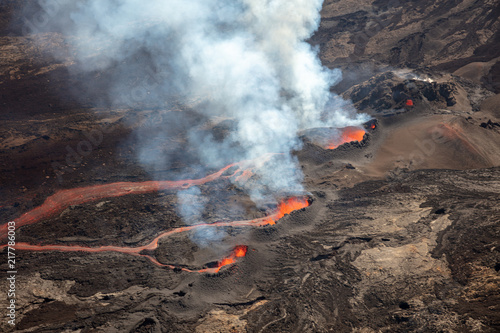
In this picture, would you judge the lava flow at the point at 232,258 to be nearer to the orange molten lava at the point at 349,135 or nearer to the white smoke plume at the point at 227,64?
the white smoke plume at the point at 227,64

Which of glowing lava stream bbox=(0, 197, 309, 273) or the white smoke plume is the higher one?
the white smoke plume

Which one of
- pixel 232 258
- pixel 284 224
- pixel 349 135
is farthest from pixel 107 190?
pixel 349 135

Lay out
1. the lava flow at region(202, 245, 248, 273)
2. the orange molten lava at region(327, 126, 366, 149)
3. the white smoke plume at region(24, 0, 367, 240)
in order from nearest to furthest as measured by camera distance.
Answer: the lava flow at region(202, 245, 248, 273)
the white smoke plume at region(24, 0, 367, 240)
the orange molten lava at region(327, 126, 366, 149)

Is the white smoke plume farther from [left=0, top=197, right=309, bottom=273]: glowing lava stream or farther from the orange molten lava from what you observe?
[left=0, top=197, right=309, bottom=273]: glowing lava stream

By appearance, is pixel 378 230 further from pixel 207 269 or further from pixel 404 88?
pixel 404 88

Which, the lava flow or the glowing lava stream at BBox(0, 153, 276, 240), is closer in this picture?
the lava flow

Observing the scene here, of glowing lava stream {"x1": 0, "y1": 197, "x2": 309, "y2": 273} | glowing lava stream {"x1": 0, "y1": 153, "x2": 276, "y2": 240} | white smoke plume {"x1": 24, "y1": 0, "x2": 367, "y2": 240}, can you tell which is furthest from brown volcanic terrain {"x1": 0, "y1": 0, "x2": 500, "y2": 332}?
white smoke plume {"x1": 24, "y1": 0, "x2": 367, "y2": 240}

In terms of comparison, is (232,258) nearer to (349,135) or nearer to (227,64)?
(349,135)

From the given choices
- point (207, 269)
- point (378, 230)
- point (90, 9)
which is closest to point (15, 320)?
point (207, 269)
